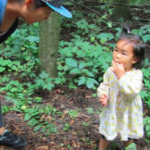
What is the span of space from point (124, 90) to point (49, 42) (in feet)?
5.26

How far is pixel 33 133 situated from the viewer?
8.12ft

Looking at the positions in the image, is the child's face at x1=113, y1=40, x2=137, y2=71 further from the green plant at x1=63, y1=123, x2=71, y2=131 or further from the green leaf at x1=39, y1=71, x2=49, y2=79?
the green leaf at x1=39, y1=71, x2=49, y2=79

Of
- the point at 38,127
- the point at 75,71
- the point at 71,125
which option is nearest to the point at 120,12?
the point at 75,71

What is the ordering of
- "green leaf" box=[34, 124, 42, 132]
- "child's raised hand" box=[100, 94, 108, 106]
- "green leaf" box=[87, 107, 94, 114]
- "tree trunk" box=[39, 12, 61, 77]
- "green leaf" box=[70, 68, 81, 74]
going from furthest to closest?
"green leaf" box=[70, 68, 81, 74]
"tree trunk" box=[39, 12, 61, 77]
"green leaf" box=[87, 107, 94, 114]
"green leaf" box=[34, 124, 42, 132]
"child's raised hand" box=[100, 94, 108, 106]

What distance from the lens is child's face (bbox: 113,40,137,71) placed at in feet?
5.70

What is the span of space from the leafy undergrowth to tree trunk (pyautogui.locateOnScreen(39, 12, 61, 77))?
1.26 ft

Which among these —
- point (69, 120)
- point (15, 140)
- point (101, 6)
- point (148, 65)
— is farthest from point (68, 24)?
point (15, 140)

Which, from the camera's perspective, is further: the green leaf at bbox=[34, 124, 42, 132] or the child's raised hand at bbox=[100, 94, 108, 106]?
the green leaf at bbox=[34, 124, 42, 132]

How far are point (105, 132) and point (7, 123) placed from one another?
1.26 meters

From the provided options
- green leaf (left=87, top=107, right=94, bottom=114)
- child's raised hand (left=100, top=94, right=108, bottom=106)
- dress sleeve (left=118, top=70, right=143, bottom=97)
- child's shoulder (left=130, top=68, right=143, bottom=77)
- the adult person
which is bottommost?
green leaf (left=87, top=107, right=94, bottom=114)

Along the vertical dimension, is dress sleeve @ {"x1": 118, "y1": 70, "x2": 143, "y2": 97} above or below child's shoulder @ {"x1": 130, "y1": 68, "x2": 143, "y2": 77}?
below

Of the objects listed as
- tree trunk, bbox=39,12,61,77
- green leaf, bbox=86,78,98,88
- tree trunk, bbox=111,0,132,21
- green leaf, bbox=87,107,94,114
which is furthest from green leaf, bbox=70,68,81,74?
tree trunk, bbox=111,0,132,21

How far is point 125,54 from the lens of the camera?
1755 millimetres

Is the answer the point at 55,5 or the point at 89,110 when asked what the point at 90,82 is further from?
the point at 55,5
